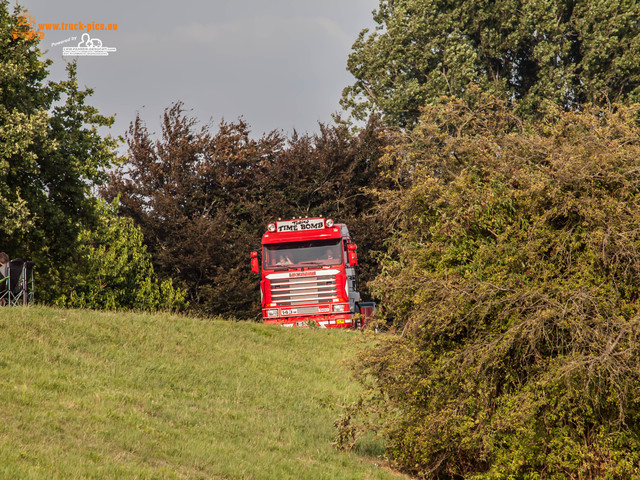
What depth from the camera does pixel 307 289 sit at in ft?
81.2

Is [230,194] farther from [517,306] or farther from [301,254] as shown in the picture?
[517,306]

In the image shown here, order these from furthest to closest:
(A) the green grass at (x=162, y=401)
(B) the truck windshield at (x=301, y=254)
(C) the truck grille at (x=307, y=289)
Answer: (B) the truck windshield at (x=301, y=254), (C) the truck grille at (x=307, y=289), (A) the green grass at (x=162, y=401)

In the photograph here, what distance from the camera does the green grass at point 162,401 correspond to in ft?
28.6

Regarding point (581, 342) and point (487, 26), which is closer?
point (581, 342)

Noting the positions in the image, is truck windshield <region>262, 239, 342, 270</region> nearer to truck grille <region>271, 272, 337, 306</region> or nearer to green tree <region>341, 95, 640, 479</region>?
truck grille <region>271, 272, 337, 306</region>

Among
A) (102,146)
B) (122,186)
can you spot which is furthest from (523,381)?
(122,186)

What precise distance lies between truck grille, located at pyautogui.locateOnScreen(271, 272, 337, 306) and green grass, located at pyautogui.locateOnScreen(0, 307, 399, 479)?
4.33m

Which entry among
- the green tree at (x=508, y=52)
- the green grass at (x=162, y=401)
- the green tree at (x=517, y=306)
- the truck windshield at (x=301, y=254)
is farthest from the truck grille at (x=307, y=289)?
the green tree at (x=508, y=52)

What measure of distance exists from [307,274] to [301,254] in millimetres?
839

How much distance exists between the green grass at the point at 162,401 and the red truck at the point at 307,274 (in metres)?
4.30

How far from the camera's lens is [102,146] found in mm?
25734

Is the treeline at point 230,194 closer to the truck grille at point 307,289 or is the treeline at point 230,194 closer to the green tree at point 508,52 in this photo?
the green tree at point 508,52

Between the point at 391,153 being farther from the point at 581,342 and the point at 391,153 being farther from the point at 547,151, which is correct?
the point at 581,342

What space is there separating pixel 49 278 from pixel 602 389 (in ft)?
70.8
